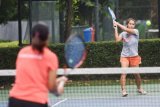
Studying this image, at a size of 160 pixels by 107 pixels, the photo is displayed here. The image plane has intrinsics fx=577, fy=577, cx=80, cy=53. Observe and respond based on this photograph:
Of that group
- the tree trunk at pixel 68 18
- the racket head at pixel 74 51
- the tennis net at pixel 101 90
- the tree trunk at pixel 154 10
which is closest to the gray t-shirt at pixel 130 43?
the tennis net at pixel 101 90

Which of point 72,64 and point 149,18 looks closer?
point 72,64

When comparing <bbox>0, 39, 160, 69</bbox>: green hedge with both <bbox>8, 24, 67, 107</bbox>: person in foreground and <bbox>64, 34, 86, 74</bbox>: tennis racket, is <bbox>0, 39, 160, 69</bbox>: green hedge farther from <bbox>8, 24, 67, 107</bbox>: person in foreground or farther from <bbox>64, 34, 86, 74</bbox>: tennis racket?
<bbox>8, 24, 67, 107</bbox>: person in foreground

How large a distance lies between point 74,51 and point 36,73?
0.80 meters

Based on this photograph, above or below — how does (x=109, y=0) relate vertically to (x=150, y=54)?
above

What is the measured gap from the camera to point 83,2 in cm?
2016

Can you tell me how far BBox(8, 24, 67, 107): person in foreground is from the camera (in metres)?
5.37

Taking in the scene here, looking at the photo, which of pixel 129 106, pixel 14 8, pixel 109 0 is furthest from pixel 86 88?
pixel 14 8

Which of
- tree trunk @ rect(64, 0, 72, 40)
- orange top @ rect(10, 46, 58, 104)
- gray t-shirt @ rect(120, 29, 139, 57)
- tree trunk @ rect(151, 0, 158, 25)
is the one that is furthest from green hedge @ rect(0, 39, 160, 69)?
orange top @ rect(10, 46, 58, 104)

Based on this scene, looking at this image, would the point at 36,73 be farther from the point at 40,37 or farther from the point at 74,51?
the point at 74,51

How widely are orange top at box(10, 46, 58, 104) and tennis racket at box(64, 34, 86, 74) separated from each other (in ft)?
1.80

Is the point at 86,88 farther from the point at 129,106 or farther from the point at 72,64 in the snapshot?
the point at 72,64

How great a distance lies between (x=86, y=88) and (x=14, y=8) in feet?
82.3

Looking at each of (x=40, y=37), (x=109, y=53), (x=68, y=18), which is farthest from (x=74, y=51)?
(x=68, y=18)

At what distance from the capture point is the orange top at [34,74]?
17.6ft
